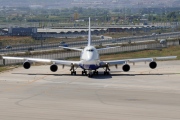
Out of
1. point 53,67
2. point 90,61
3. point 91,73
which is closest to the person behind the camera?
point 90,61

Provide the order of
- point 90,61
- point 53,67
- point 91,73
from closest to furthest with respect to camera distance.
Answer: point 90,61
point 91,73
point 53,67

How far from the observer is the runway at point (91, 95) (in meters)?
47.9

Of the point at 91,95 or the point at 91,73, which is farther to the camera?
the point at 91,73

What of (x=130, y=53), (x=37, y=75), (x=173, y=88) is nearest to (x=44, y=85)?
(x=37, y=75)

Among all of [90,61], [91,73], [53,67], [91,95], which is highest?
[90,61]

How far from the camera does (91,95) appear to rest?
5853 cm

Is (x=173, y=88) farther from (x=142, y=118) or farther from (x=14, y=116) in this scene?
(x=14, y=116)

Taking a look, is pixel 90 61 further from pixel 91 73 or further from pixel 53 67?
pixel 53 67

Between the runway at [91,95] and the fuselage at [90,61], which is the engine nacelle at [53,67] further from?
the fuselage at [90,61]

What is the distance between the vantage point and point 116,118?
152 feet

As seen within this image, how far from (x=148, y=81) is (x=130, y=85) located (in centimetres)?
371

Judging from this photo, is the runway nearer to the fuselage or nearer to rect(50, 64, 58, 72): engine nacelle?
rect(50, 64, 58, 72): engine nacelle

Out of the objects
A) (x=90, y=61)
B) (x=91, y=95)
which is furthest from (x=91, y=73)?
(x=91, y=95)

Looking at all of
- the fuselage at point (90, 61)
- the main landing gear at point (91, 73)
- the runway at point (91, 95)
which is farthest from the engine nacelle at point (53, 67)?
the main landing gear at point (91, 73)
